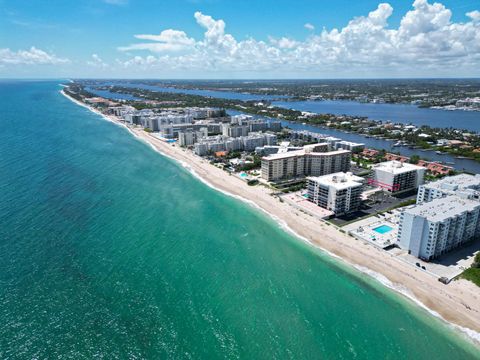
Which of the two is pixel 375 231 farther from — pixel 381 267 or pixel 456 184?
pixel 456 184

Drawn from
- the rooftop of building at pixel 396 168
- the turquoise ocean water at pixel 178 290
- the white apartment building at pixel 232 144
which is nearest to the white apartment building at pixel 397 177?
the rooftop of building at pixel 396 168

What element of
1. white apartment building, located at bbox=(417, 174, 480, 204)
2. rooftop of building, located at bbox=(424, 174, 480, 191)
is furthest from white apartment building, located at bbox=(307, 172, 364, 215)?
rooftop of building, located at bbox=(424, 174, 480, 191)

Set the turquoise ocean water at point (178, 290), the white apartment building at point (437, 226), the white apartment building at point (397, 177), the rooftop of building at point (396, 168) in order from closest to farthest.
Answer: the turquoise ocean water at point (178, 290)
the white apartment building at point (437, 226)
the white apartment building at point (397, 177)
the rooftop of building at point (396, 168)

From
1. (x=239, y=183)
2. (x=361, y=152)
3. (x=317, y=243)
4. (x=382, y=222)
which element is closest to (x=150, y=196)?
(x=239, y=183)

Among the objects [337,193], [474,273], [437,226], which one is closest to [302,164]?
[337,193]

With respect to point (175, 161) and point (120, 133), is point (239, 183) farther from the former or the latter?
point (120, 133)

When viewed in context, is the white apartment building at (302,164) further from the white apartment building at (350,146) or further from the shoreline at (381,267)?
the white apartment building at (350,146)
